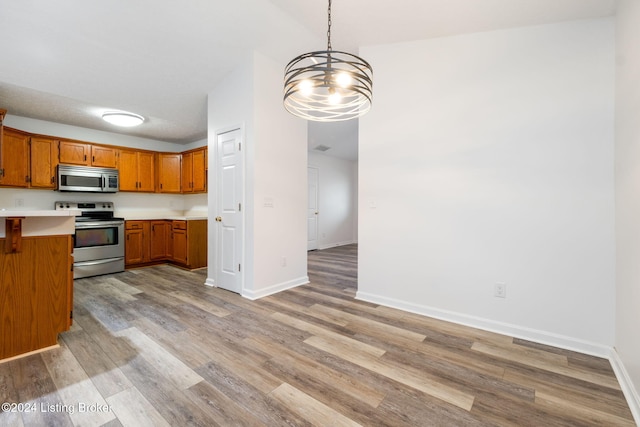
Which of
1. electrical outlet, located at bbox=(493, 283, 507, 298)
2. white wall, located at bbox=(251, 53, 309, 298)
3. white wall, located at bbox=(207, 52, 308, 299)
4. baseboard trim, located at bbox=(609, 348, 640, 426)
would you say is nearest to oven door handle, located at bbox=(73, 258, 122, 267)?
white wall, located at bbox=(207, 52, 308, 299)

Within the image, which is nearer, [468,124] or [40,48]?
[468,124]

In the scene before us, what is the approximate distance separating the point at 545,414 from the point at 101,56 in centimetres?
502

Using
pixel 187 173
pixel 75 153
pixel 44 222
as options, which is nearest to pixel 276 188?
pixel 44 222

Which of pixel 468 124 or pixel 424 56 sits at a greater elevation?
pixel 424 56

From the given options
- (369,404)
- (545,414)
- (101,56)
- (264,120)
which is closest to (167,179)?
(101,56)

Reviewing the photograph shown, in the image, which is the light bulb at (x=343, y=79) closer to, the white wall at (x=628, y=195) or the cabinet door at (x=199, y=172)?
the white wall at (x=628, y=195)

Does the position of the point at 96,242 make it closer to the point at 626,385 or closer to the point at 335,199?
the point at 335,199

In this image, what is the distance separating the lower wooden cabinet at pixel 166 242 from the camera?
4816 mm

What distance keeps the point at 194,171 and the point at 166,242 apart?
149 centimetres

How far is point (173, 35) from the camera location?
2.98m

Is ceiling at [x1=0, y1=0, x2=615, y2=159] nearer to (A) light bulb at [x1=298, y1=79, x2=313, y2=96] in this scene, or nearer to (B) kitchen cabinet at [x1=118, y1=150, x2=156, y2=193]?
(B) kitchen cabinet at [x1=118, y1=150, x2=156, y2=193]

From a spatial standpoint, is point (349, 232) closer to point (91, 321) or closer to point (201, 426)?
point (91, 321)

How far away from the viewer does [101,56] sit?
3102mm

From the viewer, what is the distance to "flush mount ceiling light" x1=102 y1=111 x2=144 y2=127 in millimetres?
4012
